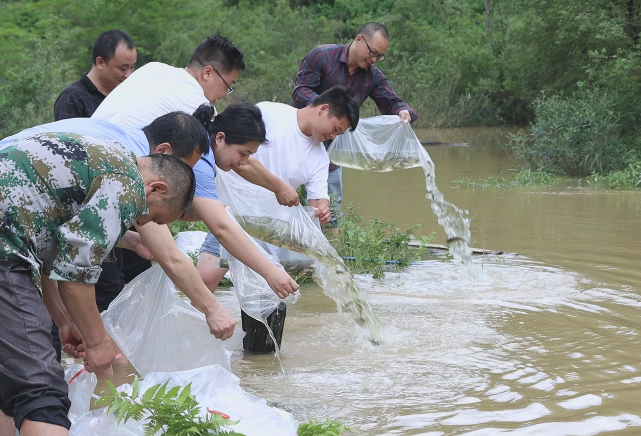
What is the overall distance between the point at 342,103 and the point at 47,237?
2577mm

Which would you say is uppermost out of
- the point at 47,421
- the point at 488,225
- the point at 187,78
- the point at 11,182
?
the point at 187,78

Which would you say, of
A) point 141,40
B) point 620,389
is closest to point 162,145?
point 620,389

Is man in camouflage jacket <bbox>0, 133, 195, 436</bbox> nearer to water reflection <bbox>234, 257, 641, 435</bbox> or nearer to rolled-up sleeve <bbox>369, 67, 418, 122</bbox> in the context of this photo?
water reflection <bbox>234, 257, 641, 435</bbox>

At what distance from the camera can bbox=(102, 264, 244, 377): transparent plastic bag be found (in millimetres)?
3703

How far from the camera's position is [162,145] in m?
3.35

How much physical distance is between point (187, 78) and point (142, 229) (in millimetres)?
1187

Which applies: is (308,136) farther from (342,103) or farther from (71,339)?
(71,339)

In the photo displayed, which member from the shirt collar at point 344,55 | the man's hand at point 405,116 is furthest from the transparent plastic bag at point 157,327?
the man's hand at point 405,116

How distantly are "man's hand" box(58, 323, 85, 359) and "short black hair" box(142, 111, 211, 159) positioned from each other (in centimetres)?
A: 82

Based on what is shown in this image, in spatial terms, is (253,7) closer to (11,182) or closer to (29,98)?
(29,98)

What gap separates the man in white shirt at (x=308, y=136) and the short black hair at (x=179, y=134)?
151 centimetres

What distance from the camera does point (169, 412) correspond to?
2814 mm

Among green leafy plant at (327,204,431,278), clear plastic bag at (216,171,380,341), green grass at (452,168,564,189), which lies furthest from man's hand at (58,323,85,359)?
green grass at (452,168,564,189)

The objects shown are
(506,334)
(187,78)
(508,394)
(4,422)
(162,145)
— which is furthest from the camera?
(506,334)
